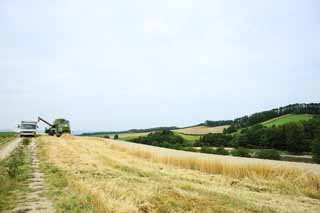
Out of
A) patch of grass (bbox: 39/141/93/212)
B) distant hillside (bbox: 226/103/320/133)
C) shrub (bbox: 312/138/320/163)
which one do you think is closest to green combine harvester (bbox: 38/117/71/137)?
patch of grass (bbox: 39/141/93/212)

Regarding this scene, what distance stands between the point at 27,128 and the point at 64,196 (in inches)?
1266

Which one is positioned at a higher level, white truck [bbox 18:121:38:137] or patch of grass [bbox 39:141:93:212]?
white truck [bbox 18:121:38:137]

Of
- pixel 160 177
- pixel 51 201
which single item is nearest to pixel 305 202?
pixel 160 177

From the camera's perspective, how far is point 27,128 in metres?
35.3

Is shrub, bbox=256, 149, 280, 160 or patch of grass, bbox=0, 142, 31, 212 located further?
shrub, bbox=256, 149, 280, 160

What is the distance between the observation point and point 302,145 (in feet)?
167

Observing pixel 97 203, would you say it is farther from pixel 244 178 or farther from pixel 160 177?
pixel 244 178

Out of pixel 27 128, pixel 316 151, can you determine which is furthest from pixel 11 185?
pixel 316 151

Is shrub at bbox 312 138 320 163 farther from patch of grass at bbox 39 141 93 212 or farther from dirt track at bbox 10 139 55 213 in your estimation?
dirt track at bbox 10 139 55 213

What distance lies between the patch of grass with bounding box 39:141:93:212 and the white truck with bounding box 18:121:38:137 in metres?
27.8

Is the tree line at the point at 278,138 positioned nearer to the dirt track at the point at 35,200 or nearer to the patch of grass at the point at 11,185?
the patch of grass at the point at 11,185

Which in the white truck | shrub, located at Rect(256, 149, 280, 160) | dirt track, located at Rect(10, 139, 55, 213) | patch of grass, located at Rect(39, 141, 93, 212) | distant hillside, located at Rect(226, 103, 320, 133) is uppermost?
distant hillside, located at Rect(226, 103, 320, 133)

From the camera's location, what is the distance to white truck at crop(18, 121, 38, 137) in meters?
34.8

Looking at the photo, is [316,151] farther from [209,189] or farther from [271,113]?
[271,113]
